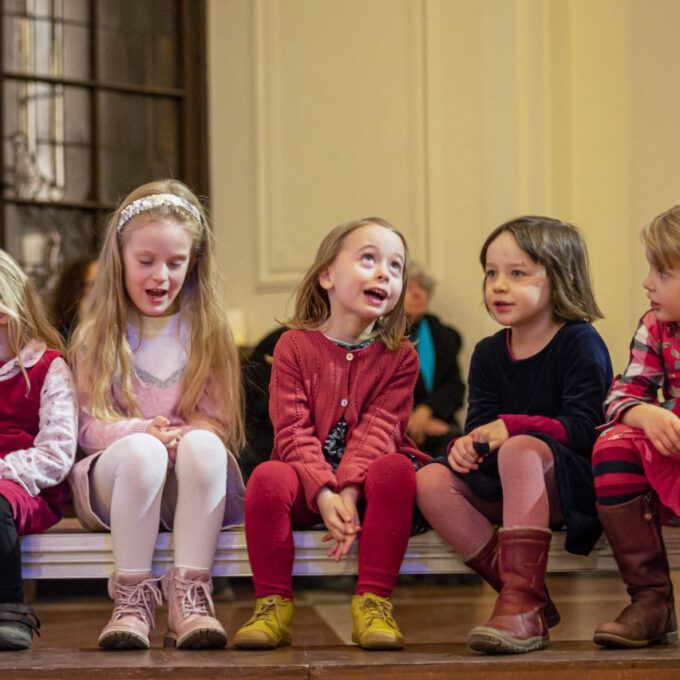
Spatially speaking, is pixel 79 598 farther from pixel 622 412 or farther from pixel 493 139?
pixel 622 412

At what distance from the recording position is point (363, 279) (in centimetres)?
253

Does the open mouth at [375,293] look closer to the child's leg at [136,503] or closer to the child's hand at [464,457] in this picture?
the child's hand at [464,457]

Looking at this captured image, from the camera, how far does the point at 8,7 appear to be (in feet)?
17.3

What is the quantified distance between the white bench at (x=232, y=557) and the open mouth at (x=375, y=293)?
1.58ft

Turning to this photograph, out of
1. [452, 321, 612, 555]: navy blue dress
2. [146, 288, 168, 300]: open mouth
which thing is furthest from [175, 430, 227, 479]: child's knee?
[452, 321, 612, 555]: navy blue dress

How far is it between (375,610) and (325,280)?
72 centimetres

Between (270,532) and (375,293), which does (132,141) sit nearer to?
(375,293)

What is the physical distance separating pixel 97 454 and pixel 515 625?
33.9 inches

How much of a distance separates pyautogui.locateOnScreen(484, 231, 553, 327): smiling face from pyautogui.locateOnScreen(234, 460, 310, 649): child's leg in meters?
0.56

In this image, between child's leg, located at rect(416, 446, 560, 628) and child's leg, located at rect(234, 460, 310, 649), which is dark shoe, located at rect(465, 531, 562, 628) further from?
child's leg, located at rect(234, 460, 310, 649)

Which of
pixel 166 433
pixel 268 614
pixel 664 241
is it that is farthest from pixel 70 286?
pixel 664 241

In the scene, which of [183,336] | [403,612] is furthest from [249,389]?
[183,336]

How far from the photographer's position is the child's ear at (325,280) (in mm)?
2604

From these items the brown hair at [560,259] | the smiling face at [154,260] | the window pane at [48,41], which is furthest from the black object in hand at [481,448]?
the window pane at [48,41]
